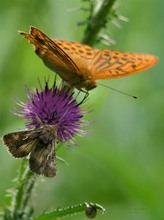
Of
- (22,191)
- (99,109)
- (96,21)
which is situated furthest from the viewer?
(99,109)

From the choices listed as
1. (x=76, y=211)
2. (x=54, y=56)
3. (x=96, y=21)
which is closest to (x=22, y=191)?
(x=76, y=211)

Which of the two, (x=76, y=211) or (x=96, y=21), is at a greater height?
(x=96, y=21)

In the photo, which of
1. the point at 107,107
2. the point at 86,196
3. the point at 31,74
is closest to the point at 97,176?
the point at 86,196

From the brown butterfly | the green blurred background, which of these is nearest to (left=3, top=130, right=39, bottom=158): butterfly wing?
the brown butterfly

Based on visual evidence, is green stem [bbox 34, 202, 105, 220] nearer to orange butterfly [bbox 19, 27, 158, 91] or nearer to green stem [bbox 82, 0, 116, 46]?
orange butterfly [bbox 19, 27, 158, 91]

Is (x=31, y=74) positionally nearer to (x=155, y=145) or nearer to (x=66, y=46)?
(x=155, y=145)

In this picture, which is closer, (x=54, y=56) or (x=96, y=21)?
(x=54, y=56)

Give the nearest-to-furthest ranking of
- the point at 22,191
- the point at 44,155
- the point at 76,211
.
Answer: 1. the point at 76,211
2. the point at 44,155
3. the point at 22,191

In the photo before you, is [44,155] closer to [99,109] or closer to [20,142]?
[20,142]
